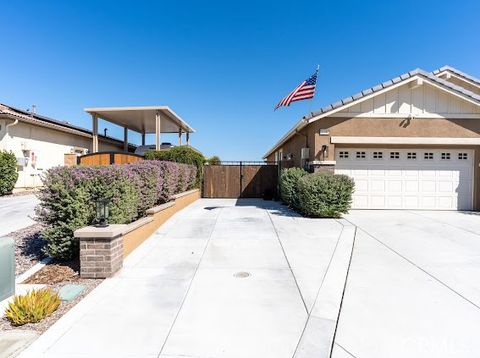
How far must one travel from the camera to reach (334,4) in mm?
12625

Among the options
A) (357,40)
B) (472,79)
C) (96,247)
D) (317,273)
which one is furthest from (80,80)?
(472,79)

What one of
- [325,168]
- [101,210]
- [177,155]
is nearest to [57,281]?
[101,210]

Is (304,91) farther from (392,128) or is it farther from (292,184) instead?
(292,184)

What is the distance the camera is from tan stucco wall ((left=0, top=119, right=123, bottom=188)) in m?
15.3

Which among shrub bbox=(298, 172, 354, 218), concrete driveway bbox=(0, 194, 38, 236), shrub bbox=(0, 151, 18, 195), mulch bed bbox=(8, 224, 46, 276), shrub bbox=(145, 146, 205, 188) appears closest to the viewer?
mulch bed bbox=(8, 224, 46, 276)

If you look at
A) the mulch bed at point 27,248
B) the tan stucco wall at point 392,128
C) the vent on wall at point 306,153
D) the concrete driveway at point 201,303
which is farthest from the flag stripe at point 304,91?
the mulch bed at point 27,248

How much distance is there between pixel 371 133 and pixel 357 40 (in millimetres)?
6510

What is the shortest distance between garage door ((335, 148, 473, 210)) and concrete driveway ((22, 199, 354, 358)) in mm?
5427

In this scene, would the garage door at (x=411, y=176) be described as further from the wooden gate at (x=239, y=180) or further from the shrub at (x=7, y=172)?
the shrub at (x=7, y=172)

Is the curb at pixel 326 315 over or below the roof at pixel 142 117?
below

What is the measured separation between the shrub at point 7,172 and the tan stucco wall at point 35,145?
2.77 feet

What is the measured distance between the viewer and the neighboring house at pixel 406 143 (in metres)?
11.2

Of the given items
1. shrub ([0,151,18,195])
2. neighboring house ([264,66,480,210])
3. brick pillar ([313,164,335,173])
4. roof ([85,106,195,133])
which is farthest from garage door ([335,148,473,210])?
shrub ([0,151,18,195])

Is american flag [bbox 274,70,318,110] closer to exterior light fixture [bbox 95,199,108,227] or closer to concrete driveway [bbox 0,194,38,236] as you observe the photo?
exterior light fixture [bbox 95,199,108,227]
